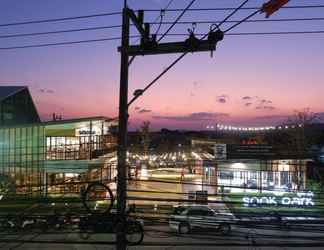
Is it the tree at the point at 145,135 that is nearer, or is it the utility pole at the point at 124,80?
the utility pole at the point at 124,80

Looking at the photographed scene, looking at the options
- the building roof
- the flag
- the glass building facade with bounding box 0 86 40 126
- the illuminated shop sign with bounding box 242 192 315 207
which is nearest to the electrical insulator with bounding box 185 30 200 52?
the flag

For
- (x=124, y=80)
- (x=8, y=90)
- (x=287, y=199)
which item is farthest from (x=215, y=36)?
(x=8, y=90)

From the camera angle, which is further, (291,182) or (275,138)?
(275,138)

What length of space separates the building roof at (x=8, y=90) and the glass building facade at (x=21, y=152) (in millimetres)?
7377

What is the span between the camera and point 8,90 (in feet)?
113

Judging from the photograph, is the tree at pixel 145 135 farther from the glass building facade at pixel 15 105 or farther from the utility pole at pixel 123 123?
the utility pole at pixel 123 123

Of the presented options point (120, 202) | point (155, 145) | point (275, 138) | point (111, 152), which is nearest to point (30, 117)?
point (111, 152)

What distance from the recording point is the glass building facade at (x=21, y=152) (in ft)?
83.9

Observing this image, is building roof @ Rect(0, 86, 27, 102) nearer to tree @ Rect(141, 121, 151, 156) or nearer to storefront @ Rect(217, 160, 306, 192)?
storefront @ Rect(217, 160, 306, 192)

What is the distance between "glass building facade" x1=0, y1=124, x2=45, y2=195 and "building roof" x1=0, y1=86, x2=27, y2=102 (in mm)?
7377

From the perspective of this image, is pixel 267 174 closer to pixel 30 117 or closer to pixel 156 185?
pixel 156 185

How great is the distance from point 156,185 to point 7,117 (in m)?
13.6

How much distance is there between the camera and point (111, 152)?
113ft

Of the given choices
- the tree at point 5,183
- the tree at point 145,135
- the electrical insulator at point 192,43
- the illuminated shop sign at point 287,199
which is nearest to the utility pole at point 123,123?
the electrical insulator at point 192,43
